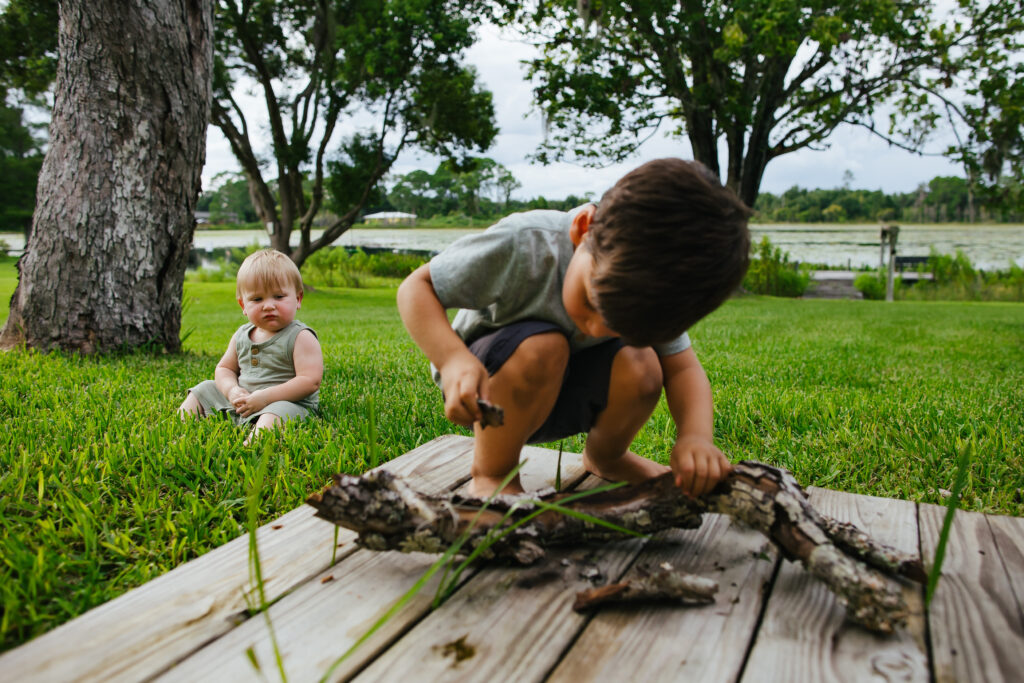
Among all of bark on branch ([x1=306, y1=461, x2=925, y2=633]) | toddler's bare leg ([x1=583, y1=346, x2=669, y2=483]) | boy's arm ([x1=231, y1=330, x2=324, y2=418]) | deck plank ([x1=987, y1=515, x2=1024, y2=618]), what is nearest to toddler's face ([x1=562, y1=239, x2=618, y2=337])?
toddler's bare leg ([x1=583, y1=346, x2=669, y2=483])

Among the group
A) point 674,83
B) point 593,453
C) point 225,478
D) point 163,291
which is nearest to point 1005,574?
point 593,453

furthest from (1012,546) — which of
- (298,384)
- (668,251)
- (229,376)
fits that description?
(229,376)

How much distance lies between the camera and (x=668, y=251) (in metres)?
1.14

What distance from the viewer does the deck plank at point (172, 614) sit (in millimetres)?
900

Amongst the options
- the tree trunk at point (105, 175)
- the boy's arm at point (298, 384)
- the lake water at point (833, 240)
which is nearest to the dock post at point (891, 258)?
the lake water at point (833, 240)

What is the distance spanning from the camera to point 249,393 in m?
2.51

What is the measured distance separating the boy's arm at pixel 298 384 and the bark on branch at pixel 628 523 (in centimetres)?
133

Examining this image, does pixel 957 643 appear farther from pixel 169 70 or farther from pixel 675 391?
pixel 169 70

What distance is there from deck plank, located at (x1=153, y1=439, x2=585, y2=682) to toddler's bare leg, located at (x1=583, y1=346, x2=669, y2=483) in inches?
22.6

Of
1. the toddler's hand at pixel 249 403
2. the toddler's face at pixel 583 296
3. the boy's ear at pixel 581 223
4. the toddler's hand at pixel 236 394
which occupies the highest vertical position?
the boy's ear at pixel 581 223

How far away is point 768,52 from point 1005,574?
10485 millimetres

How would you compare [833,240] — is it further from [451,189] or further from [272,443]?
[272,443]

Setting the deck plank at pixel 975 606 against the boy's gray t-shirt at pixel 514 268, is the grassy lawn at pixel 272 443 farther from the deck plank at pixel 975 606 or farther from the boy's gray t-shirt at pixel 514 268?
the deck plank at pixel 975 606

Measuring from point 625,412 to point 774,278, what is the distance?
15.9 meters
